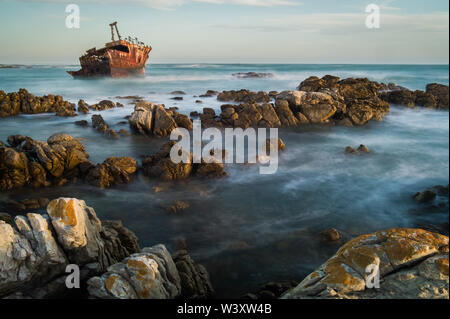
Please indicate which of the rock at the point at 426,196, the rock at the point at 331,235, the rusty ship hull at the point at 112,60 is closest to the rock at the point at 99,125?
the rusty ship hull at the point at 112,60

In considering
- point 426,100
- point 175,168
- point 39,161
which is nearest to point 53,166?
point 39,161

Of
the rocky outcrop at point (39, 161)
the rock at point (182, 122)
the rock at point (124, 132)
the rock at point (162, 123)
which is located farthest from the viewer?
the rock at point (182, 122)

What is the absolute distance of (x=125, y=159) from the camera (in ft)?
34.6

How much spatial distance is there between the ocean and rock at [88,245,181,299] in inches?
62.9

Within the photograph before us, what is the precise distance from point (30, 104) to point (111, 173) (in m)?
5.21

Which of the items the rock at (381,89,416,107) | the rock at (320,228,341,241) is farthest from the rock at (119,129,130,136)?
the rock at (381,89,416,107)

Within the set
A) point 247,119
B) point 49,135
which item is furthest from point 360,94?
point 49,135

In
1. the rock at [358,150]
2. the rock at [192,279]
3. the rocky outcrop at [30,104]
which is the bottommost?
the rock at [192,279]

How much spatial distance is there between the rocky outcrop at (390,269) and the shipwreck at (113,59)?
12167mm

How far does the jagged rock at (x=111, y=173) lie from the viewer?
30.5ft

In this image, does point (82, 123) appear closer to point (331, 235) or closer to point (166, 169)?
point (166, 169)

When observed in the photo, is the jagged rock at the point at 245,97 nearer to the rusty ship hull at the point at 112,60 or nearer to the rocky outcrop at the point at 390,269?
the rusty ship hull at the point at 112,60
